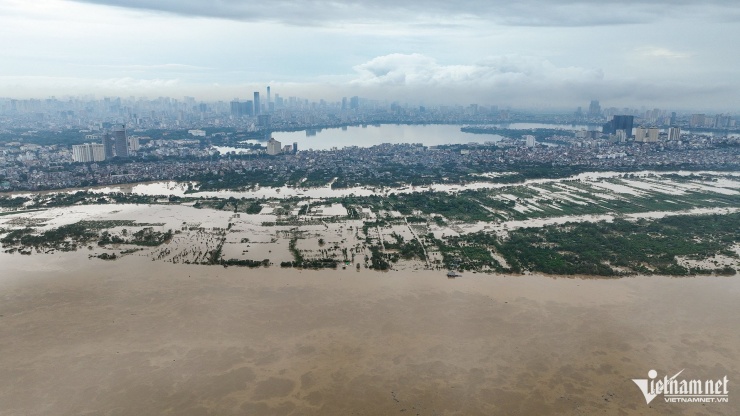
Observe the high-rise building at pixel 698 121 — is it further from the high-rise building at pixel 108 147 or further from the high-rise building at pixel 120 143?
the high-rise building at pixel 108 147

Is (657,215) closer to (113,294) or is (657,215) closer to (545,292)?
(545,292)

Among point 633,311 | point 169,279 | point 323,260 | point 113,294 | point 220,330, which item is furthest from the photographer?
point 323,260

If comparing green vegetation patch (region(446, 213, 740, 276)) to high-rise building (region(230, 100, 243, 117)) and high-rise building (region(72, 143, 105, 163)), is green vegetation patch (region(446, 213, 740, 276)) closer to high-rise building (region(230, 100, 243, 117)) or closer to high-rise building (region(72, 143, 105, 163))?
high-rise building (region(72, 143, 105, 163))

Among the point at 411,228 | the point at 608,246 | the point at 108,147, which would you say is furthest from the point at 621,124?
the point at 108,147

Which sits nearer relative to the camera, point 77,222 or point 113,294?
point 113,294

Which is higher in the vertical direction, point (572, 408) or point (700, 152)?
point (700, 152)

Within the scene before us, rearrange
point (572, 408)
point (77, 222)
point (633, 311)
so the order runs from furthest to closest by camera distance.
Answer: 1. point (77, 222)
2. point (633, 311)
3. point (572, 408)

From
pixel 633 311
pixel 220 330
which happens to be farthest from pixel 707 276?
pixel 220 330
